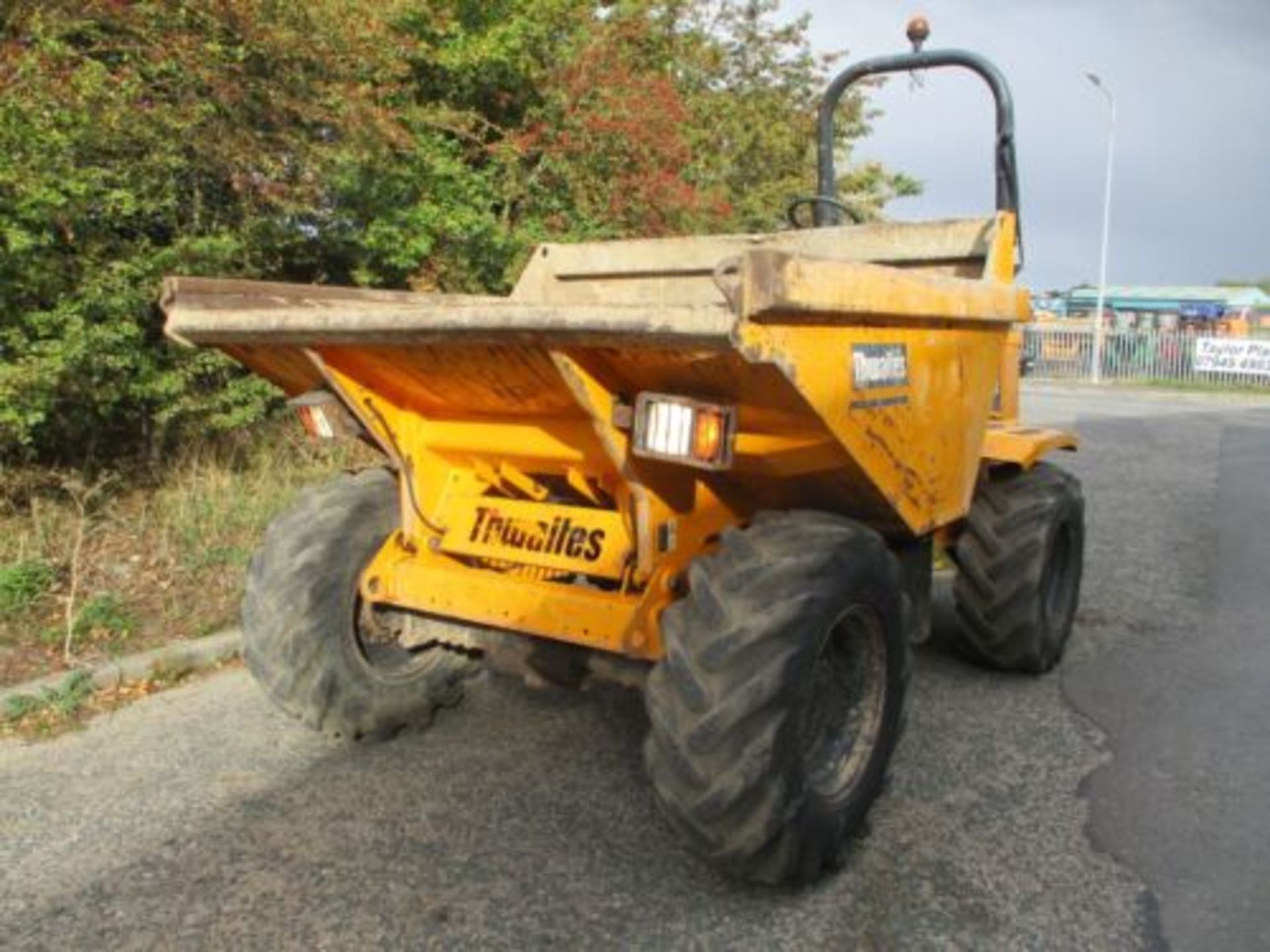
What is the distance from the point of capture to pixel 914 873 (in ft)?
9.80

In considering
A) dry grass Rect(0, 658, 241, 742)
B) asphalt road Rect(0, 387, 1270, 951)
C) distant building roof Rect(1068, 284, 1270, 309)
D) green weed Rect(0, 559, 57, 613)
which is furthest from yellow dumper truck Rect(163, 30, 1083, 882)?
distant building roof Rect(1068, 284, 1270, 309)

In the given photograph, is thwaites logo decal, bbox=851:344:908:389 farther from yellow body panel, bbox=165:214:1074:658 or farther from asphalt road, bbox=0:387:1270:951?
asphalt road, bbox=0:387:1270:951

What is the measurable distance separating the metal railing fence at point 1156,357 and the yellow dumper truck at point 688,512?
23.2 metres

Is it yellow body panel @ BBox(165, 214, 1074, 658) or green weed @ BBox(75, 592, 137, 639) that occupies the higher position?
yellow body panel @ BBox(165, 214, 1074, 658)

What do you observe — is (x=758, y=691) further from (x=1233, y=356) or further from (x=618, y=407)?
(x=1233, y=356)

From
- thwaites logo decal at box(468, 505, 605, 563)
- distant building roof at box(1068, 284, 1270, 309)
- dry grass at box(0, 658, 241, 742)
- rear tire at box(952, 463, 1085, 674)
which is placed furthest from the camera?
distant building roof at box(1068, 284, 1270, 309)

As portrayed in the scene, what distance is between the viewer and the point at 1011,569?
4.32m

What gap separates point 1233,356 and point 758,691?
2832 centimetres

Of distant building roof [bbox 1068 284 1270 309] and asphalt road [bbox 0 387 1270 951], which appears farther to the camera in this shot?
distant building roof [bbox 1068 284 1270 309]

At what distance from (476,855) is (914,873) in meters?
1.23

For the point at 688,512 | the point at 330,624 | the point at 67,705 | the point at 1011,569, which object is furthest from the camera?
the point at 1011,569

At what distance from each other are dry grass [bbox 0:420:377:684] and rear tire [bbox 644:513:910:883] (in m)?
3.08

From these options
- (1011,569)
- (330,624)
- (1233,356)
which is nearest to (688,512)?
(330,624)

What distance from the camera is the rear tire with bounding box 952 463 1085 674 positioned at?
14.2 feet
